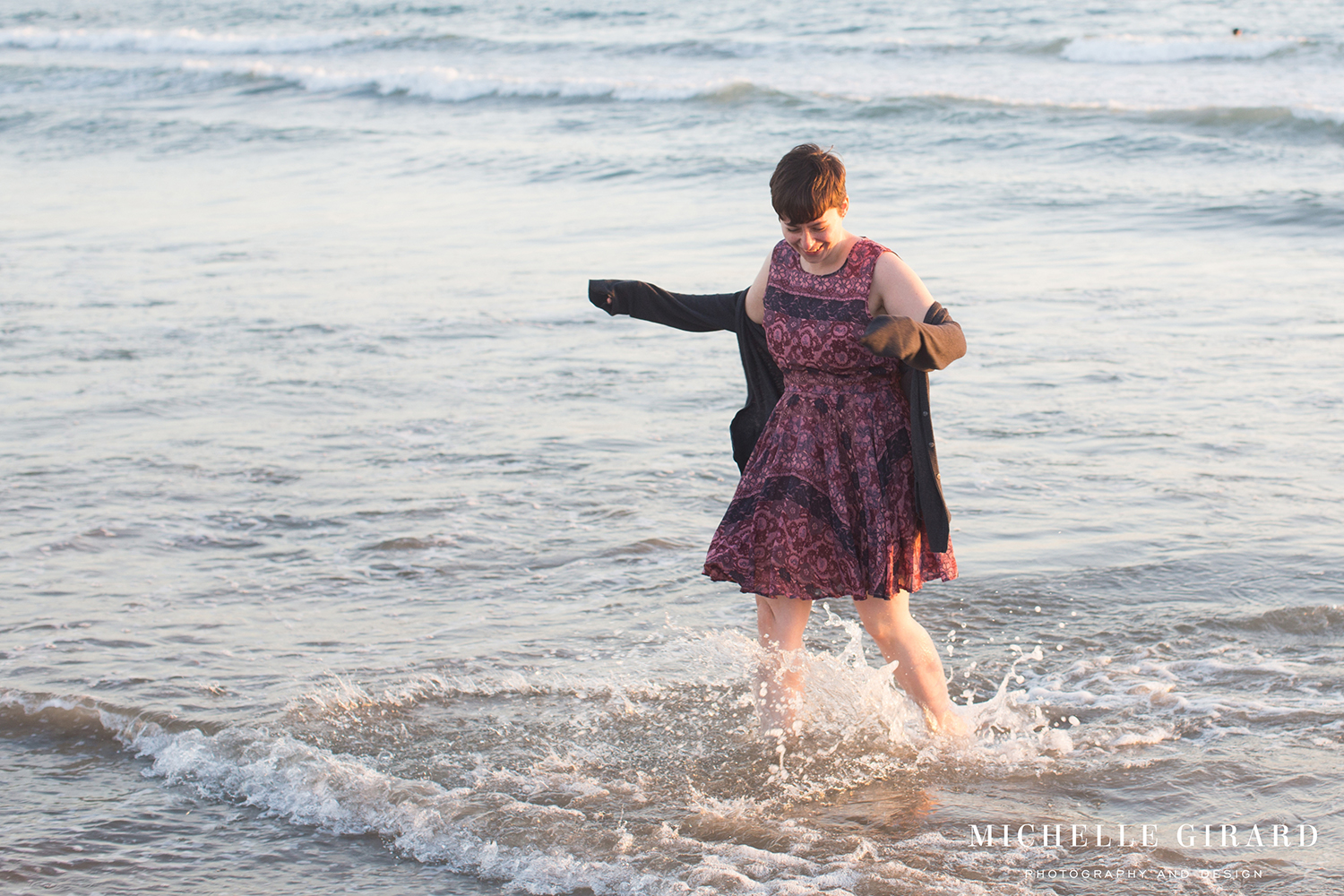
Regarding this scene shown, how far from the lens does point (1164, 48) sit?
23891mm

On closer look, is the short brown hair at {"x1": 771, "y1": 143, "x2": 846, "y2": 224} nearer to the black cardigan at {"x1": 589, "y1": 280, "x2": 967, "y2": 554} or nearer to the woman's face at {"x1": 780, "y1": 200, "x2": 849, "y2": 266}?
the woman's face at {"x1": 780, "y1": 200, "x2": 849, "y2": 266}

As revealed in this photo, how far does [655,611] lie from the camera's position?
526 cm

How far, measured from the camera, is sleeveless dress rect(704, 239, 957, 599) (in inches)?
145

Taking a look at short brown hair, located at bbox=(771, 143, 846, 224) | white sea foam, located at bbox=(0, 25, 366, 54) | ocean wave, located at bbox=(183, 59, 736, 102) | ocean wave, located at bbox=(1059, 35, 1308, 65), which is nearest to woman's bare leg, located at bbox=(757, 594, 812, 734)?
short brown hair, located at bbox=(771, 143, 846, 224)

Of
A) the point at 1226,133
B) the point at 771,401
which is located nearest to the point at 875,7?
the point at 1226,133

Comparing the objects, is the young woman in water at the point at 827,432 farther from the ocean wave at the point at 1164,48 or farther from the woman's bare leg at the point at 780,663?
the ocean wave at the point at 1164,48

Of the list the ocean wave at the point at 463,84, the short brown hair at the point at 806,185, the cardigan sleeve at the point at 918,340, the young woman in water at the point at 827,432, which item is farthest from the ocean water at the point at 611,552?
the ocean wave at the point at 463,84

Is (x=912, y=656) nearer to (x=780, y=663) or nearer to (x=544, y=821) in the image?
(x=780, y=663)

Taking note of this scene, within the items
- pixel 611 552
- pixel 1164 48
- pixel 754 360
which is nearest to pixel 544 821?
pixel 754 360

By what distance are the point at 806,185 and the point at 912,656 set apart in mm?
1417

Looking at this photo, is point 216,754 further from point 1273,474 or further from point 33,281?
point 33,281

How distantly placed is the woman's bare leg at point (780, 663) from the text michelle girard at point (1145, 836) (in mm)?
672

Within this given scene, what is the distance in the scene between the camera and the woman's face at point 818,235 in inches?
139

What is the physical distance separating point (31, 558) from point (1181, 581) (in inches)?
185
